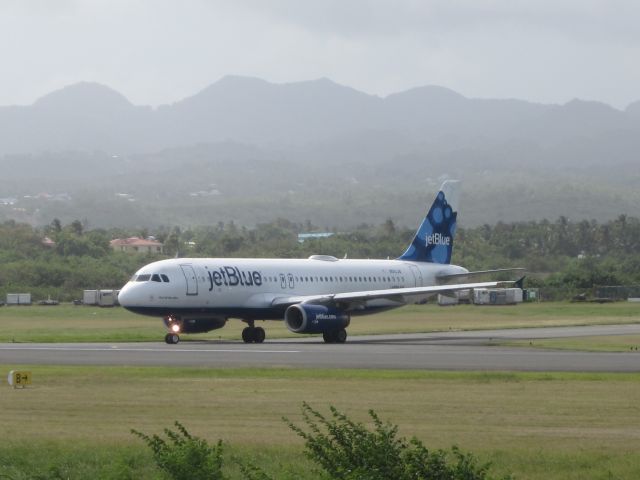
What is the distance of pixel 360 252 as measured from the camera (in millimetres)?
119125

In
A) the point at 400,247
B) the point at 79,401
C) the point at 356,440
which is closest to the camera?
the point at 356,440

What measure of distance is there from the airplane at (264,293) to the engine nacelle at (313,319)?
0.13 ft

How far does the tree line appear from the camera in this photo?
101 metres

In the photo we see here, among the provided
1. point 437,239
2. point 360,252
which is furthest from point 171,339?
point 360,252

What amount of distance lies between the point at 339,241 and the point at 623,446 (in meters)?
105

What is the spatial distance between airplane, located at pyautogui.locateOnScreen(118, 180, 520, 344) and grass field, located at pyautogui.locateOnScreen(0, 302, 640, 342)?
9.52 ft

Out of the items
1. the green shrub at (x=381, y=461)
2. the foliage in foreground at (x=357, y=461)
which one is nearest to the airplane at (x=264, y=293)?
the foliage in foreground at (x=357, y=461)

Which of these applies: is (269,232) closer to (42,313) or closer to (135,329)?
(42,313)

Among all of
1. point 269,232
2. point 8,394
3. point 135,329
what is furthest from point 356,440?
point 269,232

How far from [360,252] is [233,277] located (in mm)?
67574

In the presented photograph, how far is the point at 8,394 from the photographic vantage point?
89.8ft

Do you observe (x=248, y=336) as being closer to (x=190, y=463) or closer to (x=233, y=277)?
(x=233, y=277)

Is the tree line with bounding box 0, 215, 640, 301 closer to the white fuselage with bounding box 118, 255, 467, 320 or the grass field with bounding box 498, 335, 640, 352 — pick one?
the white fuselage with bounding box 118, 255, 467, 320

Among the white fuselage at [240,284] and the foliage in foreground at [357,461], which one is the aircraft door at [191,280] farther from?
the foliage in foreground at [357,461]
